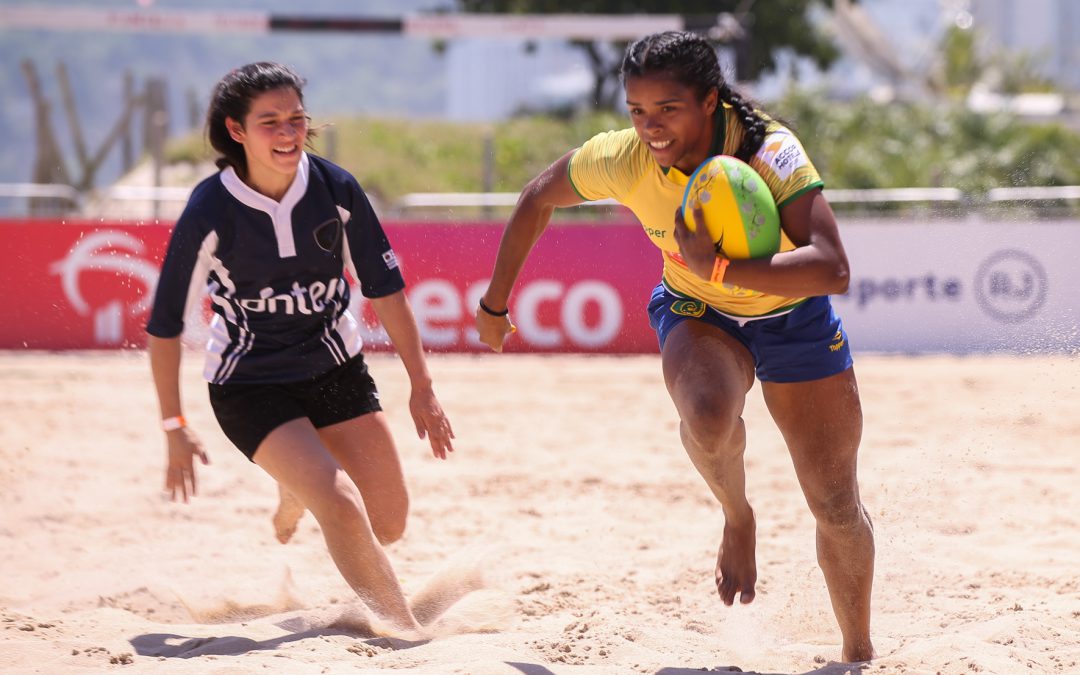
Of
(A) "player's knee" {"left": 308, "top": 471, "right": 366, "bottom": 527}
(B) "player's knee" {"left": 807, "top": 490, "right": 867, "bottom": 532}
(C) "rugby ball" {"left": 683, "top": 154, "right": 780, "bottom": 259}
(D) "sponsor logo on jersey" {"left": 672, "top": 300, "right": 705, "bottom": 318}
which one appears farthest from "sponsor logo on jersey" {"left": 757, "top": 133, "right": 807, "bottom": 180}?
(A) "player's knee" {"left": 308, "top": 471, "right": 366, "bottom": 527}

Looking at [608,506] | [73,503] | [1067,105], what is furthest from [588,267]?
[1067,105]

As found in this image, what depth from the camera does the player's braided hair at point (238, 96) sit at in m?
3.82

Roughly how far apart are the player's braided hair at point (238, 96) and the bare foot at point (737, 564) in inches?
78.2

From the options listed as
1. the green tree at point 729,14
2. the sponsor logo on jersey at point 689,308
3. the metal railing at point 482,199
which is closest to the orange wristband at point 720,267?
the sponsor logo on jersey at point 689,308

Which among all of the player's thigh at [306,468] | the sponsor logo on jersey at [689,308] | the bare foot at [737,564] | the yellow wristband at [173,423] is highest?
the sponsor logo on jersey at [689,308]

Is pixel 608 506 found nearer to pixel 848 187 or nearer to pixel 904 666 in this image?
pixel 904 666

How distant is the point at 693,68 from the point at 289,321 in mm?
1597

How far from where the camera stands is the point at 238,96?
3818mm

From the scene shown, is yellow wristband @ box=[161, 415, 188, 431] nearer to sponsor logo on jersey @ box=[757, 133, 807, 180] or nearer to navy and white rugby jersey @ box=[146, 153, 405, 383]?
navy and white rugby jersey @ box=[146, 153, 405, 383]

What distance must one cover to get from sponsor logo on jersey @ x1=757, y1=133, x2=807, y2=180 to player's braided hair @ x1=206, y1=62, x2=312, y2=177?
1.54 metres

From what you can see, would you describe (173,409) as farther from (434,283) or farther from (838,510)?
(434,283)

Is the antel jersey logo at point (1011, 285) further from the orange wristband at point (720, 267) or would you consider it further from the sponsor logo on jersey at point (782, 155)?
the orange wristband at point (720, 267)

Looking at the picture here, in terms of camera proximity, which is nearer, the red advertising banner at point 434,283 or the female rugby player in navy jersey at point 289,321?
the female rugby player in navy jersey at point 289,321

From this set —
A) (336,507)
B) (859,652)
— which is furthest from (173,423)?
(859,652)
